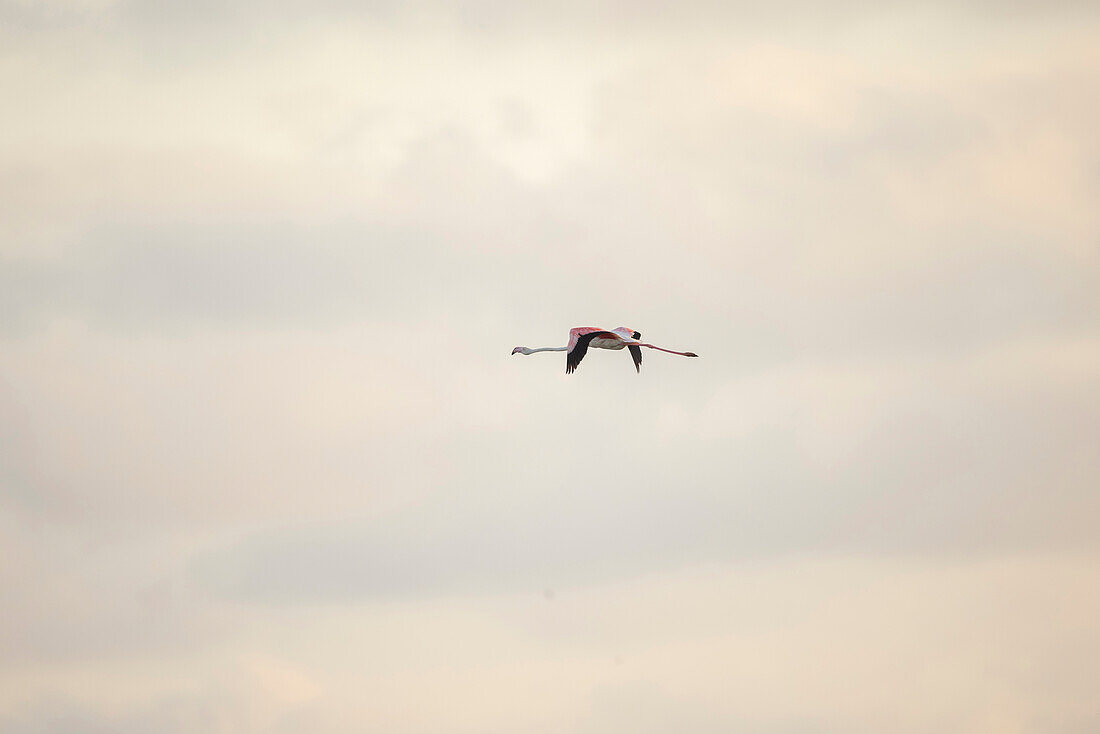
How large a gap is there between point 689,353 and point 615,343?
13.9ft

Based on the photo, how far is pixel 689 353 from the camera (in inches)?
5285

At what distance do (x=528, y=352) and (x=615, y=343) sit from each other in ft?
24.0

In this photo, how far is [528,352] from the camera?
461ft

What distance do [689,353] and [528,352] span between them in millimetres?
11018

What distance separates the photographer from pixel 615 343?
135125mm
